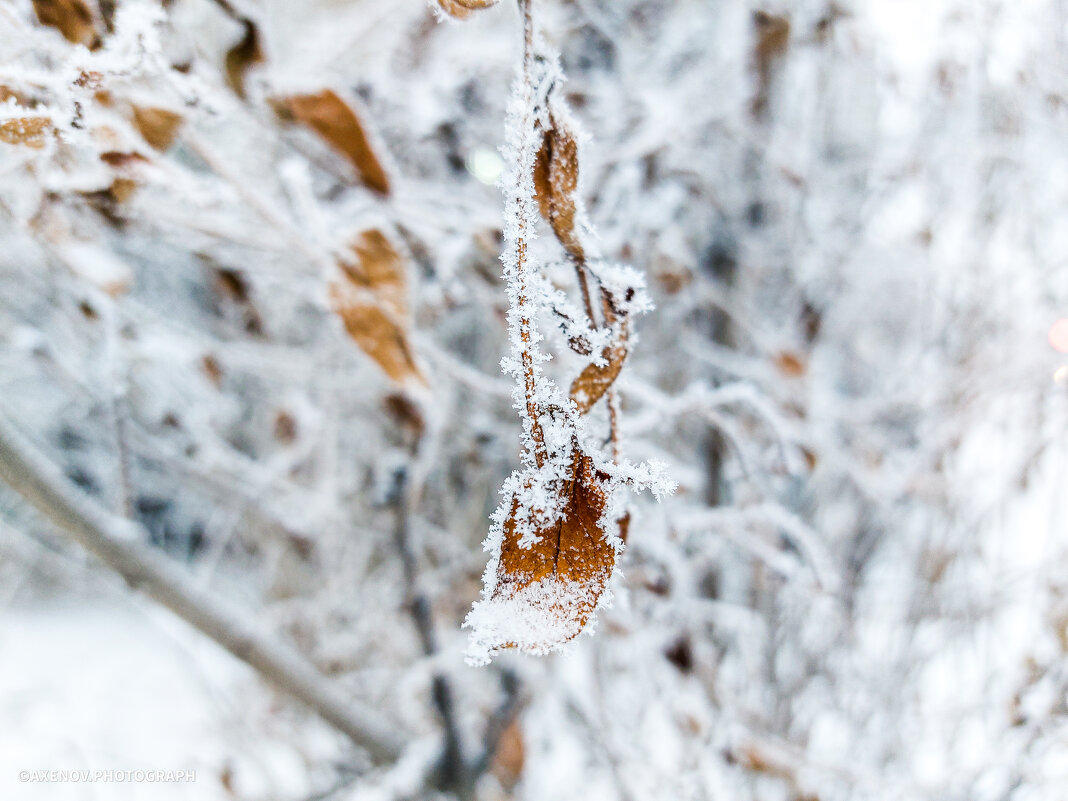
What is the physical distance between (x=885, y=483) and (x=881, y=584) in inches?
11.7

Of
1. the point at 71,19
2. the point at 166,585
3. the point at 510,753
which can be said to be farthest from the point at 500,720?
the point at 71,19

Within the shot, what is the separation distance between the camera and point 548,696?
138 centimetres

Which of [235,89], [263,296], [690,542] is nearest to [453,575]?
[690,542]

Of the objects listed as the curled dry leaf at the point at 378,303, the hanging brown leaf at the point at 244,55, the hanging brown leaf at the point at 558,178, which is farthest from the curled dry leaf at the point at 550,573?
the hanging brown leaf at the point at 244,55

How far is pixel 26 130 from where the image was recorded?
42 cm

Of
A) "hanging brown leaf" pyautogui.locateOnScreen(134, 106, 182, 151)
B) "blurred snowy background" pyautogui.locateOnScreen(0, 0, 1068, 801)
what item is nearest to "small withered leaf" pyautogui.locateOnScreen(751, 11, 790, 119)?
"blurred snowy background" pyautogui.locateOnScreen(0, 0, 1068, 801)

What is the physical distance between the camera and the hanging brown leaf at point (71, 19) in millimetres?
454

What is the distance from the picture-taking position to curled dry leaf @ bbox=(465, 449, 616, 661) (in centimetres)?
28

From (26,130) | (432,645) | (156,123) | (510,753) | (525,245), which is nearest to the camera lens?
(525,245)

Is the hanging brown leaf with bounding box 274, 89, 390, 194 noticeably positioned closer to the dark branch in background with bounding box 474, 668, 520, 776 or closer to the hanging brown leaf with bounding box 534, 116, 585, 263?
the hanging brown leaf with bounding box 534, 116, 585, 263

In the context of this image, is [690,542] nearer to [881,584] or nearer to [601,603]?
[881,584]

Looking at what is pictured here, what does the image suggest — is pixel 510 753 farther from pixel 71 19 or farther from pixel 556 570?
pixel 71 19

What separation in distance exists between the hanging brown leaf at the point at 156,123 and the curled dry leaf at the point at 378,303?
170 mm

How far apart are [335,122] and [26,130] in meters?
0.22
